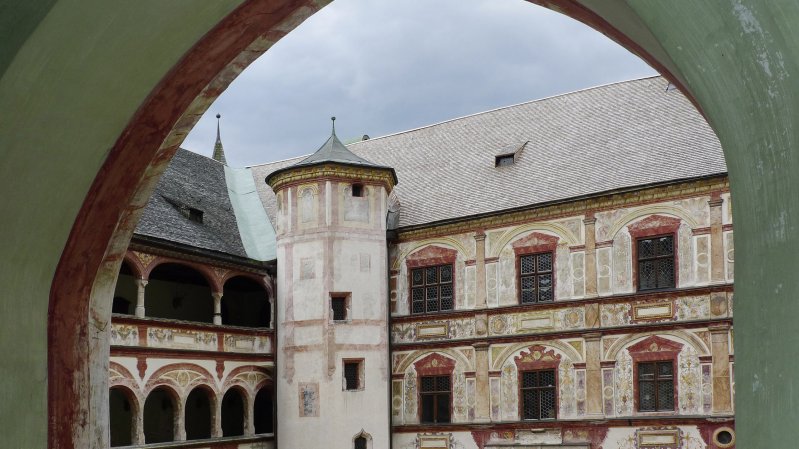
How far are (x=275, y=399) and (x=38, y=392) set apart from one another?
16.2 meters

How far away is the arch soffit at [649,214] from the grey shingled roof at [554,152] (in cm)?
55

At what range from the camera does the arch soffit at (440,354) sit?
18922 millimetres

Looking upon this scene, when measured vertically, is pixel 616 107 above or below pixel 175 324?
above

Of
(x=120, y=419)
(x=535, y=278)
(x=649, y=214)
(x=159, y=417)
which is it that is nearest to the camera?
Result: (x=649, y=214)

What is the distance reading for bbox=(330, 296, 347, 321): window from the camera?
19438mm

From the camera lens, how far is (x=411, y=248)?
65.7 ft

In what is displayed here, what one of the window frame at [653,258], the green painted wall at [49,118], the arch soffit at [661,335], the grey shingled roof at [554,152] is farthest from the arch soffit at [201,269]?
the green painted wall at [49,118]

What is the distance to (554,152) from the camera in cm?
1994

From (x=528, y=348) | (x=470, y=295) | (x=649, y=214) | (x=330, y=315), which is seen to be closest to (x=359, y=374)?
(x=330, y=315)

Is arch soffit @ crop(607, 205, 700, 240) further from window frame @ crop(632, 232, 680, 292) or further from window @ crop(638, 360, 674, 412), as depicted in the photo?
window @ crop(638, 360, 674, 412)

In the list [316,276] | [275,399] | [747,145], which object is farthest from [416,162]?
[747,145]

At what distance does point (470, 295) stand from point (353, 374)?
3.16 metres

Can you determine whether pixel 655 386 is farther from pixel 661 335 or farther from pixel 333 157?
pixel 333 157

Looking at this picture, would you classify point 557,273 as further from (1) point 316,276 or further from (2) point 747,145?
(2) point 747,145
